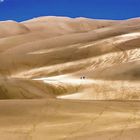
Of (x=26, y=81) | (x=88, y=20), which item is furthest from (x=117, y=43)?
(x=88, y=20)

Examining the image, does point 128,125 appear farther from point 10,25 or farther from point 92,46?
point 10,25

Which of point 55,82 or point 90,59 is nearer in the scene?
point 55,82

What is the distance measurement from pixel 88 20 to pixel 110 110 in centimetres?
9221

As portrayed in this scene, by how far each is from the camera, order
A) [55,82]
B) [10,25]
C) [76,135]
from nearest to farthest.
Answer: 1. [76,135]
2. [55,82]
3. [10,25]

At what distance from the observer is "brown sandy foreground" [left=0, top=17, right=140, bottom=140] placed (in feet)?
36.7

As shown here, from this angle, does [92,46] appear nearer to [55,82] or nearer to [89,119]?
[55,82]

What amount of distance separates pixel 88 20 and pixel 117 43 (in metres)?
61.2

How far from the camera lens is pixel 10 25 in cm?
9250

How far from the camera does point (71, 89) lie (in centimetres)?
2720

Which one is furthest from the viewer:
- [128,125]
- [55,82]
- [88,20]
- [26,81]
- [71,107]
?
[88,20]

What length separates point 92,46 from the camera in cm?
4550

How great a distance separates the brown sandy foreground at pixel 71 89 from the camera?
11188 mm

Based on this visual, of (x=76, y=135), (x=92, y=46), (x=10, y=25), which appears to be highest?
(x=10, y=25)

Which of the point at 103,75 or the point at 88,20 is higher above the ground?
the point at 88,20
